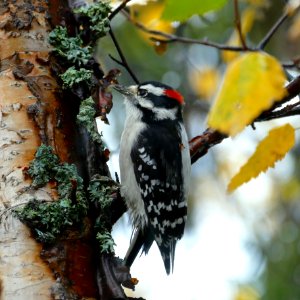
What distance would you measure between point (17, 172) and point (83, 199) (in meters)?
0.28

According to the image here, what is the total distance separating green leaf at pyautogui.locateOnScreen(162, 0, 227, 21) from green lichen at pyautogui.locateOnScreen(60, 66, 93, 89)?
0.89m

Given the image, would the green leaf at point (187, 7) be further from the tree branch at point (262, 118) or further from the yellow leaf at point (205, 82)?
the yellow leaf at point (205, 82)

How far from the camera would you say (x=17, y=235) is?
221 centimetres

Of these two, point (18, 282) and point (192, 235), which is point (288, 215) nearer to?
point (192, 235)

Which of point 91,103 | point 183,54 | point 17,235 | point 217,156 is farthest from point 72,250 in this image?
point 217,156

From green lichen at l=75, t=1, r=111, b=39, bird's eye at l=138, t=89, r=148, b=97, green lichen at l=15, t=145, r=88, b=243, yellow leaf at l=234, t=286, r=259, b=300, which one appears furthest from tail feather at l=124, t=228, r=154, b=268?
yellow leaf at l=234, t=286, r=259, b=300

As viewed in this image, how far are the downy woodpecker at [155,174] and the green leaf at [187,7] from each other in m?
1.58

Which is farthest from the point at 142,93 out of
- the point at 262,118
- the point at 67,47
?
the point at 262,118

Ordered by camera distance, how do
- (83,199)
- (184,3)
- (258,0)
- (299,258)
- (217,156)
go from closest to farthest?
(184,3), (83,199), (258,0), (299,258), (217,156)

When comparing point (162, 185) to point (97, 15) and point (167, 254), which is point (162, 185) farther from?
point (97, 15)

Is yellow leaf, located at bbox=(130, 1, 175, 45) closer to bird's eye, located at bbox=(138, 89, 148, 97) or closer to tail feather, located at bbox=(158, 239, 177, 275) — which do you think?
bird's eye, located at bbox=(138, 89, 148, 97)

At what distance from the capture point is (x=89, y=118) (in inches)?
104

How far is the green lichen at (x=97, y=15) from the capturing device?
290 centimetres

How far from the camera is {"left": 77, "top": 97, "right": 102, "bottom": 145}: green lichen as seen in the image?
2637mm
